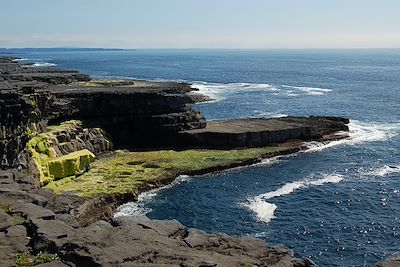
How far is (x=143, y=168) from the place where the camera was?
66.4 meters

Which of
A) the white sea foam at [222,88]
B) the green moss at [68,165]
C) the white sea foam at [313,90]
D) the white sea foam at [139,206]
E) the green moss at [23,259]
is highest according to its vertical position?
the green moss at [23,259]

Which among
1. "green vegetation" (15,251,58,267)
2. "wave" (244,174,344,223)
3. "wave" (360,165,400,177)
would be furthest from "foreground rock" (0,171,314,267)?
"wave" (360,165,400,177)

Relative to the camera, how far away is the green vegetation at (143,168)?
56844 millimetres

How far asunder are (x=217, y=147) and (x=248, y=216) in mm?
31803

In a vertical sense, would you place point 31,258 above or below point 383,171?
above

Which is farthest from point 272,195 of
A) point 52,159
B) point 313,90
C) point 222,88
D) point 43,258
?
point 222,88

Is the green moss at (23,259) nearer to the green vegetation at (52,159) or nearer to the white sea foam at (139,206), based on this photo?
the white sea foam at (139,206)

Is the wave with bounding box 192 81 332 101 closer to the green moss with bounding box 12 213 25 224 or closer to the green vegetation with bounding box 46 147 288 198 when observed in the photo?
the green vegetation with bounding box 46 147 288 198

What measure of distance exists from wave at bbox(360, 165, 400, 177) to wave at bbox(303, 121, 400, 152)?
46.5 feet

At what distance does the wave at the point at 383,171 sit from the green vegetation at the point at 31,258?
4926 cm

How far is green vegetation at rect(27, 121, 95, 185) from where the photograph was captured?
59.8 meters

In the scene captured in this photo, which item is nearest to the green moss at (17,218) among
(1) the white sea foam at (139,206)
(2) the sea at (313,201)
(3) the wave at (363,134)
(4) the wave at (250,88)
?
(2) the sea at (313,201)

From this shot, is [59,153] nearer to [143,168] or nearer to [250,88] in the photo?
[143,168]

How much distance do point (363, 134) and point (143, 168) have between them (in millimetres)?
44802
